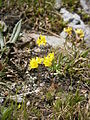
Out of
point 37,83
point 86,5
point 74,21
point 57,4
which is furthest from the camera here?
point 86,5

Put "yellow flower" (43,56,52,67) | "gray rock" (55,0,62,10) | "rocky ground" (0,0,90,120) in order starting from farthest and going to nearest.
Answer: "gray rock" (55,0,62,10)
"yellow flower" (43,56,52,67)
"rocky ground" (0,0,90,120)

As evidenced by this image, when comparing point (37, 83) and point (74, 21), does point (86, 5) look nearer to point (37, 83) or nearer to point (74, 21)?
point (74, 21)

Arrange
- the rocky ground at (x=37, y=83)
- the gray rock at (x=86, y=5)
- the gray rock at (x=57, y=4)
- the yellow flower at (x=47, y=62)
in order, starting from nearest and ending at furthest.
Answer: the rocky ground at (x=37, y=83)
the yellow flower at (x=47, y=62)
the gray rock at (x=57, y=4)
the gray rock at (x=86, y=5)

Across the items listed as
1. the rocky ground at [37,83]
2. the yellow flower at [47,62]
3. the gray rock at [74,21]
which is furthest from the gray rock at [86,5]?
the yellow flower at [47,62]

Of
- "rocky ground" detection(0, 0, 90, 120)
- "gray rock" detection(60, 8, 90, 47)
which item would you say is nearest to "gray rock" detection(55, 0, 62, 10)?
"gray rock" detection(60, 8, 90, 47)

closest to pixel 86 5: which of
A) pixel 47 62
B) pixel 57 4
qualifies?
pixel 57 4

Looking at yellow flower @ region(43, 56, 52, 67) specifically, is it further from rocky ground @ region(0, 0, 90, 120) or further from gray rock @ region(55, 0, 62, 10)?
gray rock @ region(55, 0, 62, 10)

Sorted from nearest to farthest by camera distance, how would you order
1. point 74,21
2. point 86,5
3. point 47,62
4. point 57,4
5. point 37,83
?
point 47,62, point 37,83, point 74,21, point 57,4, point 86,5

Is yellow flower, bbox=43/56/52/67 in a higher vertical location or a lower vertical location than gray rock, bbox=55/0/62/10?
lower

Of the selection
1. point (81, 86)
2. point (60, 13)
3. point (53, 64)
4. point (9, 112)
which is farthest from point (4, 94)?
point (60, 13)

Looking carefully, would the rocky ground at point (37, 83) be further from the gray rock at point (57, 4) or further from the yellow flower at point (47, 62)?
the gray rock at point (57, 4)

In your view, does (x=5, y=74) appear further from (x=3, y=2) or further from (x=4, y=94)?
(x=3, y=2)
